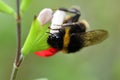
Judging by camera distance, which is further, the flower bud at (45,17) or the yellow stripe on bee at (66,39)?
the yellow stripe on bee at (66,39)

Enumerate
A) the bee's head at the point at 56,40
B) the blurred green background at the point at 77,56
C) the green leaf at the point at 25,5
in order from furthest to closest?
the blurred green background at the point at 77,56 < the bee's head at the point at 56,40 < the green leaf at the point at 25,5

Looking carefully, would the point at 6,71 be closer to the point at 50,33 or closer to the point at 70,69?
the point at 70,69

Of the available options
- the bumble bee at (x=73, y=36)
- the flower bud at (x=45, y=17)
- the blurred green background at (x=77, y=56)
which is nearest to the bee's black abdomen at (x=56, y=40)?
the bumble bee at (x=73, y=36)

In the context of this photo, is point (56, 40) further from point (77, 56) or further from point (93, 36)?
point (77, 56)

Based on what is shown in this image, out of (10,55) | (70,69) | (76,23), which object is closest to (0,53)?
(10,55)

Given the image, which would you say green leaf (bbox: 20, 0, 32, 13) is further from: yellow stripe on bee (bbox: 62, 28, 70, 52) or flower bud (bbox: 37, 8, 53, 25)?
yellow stripe on bee (bbox: 62, 28, 70, 52)

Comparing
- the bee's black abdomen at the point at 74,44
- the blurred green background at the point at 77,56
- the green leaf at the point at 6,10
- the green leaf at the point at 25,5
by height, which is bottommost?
the blurred green background at the point at 77,56

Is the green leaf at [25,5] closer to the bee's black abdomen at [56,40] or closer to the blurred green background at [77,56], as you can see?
the bee's black abdomen at [56,40]
